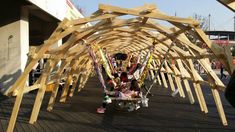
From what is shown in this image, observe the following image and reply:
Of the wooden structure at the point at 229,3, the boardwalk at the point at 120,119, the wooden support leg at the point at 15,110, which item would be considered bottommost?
the boardwalk at the point at 120,119

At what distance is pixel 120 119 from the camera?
10.2 metres

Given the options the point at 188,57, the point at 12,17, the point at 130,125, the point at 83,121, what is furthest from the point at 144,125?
the point at 12,17

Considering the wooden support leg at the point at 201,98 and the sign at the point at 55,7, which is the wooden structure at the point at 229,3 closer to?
the wooden support leg at the point at 201,98

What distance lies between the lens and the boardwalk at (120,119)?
351 inches

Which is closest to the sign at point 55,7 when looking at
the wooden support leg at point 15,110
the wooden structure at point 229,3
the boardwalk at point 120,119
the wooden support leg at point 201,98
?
the boardwalk at point 120,119

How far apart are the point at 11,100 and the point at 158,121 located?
6.26 metres

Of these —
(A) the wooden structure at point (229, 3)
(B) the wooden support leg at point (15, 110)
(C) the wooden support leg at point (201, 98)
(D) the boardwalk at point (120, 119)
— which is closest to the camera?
(A) the wooden structure at point (229, 3)

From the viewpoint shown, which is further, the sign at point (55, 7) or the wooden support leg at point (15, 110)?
the sign at point (55, 7)

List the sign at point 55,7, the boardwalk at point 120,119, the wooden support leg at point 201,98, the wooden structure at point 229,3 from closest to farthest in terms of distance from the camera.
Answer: the wooden structure at point 229,3
the boardwalk at point 120,119
the wooden support leg at point 201,98
the sign at point 55,7

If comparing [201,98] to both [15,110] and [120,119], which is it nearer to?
[120,119]

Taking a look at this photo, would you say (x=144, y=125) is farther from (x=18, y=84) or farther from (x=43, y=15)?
(x=43, y=15)

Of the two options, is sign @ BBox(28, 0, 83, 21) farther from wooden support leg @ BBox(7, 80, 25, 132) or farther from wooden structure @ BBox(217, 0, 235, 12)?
wooden structure @ BBox(217, 0, 235, 12)

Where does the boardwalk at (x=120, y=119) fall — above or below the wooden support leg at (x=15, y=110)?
below

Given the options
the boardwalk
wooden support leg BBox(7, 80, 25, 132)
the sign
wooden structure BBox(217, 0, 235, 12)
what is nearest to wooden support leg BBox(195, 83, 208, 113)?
the boardwalk
